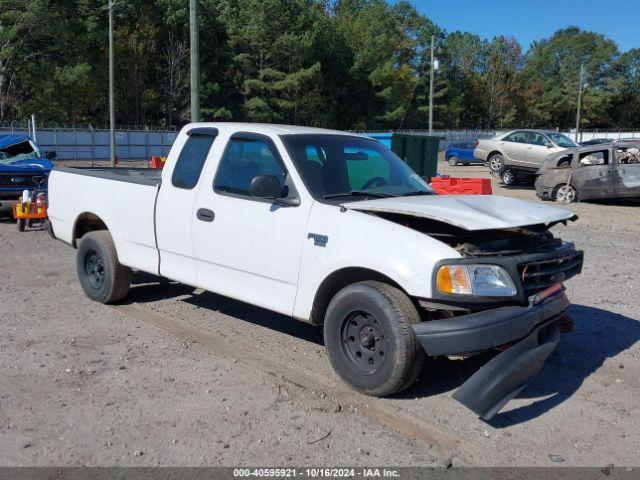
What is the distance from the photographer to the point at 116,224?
648 cm

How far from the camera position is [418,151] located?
16.6 meters

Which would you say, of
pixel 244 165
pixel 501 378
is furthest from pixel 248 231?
pixel 501 378

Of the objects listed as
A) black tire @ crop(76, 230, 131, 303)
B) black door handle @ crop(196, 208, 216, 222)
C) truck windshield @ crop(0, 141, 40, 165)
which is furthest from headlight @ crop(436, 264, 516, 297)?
truck windshield @ crop(0, 141, 40, 165)

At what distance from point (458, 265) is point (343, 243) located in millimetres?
861

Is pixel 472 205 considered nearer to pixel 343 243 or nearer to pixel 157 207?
pixel 343 243

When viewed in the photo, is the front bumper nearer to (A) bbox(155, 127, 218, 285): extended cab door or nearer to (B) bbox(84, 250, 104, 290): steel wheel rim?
(A) bbox(155, 127, 218, 285): extended cab door

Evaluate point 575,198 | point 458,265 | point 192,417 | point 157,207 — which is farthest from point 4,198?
point 575,198

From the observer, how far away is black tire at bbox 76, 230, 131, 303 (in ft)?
21.5

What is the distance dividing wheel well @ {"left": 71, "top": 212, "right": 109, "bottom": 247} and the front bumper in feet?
14.2

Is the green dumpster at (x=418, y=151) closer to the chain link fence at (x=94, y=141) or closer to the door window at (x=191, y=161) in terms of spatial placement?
the door window at (x=191, y=161)

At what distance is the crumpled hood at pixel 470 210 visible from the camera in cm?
426

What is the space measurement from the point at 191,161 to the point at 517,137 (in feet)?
61.3

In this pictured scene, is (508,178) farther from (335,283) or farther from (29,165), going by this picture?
(335,283)

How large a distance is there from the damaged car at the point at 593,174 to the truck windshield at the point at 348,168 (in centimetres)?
1223
